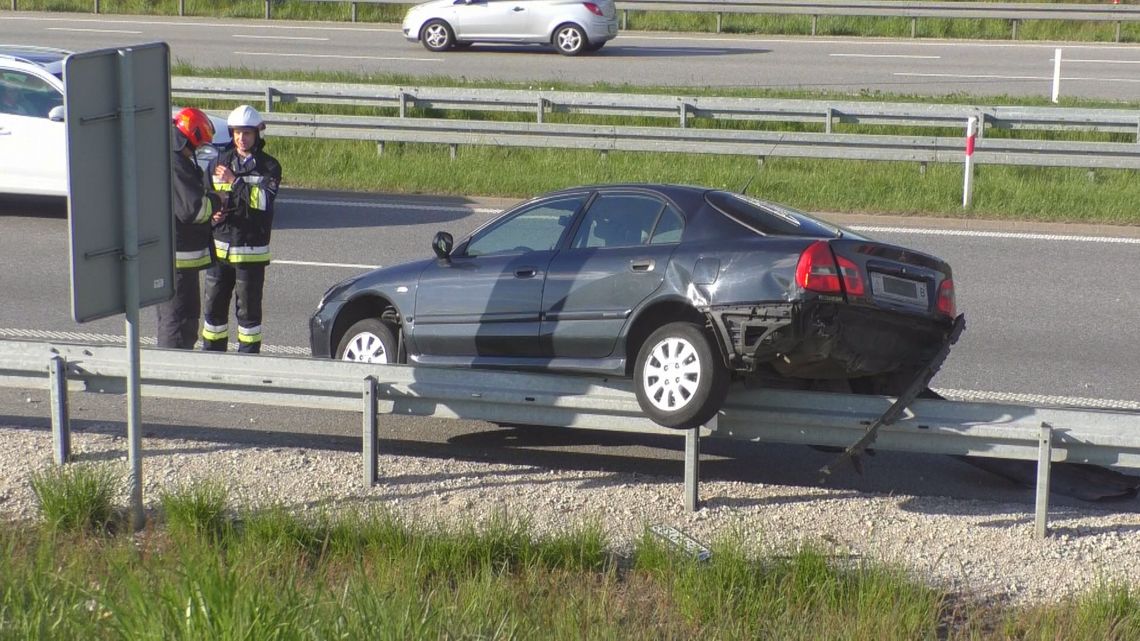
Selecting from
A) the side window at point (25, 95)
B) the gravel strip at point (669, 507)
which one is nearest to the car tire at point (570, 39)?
the side window at point (25, 95)

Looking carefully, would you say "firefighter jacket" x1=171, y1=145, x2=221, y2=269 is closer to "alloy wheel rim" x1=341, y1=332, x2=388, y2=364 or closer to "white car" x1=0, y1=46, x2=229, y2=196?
"alloy wheel rim" x1=341, y1=332, x2=388, y2=364

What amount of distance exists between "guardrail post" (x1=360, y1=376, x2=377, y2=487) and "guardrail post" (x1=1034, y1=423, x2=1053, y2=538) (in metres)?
3.15

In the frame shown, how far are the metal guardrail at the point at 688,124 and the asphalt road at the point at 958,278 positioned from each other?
1784mm

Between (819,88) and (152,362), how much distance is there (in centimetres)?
1807

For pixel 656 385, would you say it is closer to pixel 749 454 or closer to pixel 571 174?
pixel 749 454

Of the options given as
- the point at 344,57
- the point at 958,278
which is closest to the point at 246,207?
the point at 958,278

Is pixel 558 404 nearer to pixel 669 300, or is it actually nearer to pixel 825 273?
pixel 669 300

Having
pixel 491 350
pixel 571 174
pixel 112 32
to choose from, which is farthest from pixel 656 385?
pixel 112 32

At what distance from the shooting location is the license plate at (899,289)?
7051mm

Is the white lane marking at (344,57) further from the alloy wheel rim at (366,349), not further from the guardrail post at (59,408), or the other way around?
the guardrail post at (59,408)

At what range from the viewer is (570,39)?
28.3 m

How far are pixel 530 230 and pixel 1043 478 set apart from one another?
10.00ft

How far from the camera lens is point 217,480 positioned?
704cm

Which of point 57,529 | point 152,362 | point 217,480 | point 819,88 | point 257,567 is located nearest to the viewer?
point 257,567
